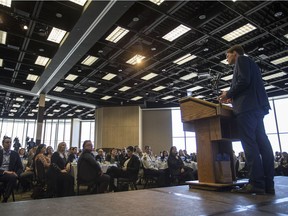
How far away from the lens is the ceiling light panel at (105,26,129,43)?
20.9ft

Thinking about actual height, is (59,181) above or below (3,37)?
below

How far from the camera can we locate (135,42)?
7055 mm

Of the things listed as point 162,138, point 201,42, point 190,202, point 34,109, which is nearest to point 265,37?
point 201,42

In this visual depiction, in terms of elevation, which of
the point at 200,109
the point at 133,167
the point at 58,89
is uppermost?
the point at 58,89

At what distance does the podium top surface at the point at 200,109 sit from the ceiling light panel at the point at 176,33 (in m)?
4.75

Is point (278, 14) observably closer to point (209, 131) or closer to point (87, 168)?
point (209, 131)

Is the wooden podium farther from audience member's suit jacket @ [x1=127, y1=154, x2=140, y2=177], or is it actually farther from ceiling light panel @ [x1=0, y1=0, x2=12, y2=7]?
ceiling light panel @ [x1=0, y1=0, x2=12, y2=7]

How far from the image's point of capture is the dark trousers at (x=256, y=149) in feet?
5.24

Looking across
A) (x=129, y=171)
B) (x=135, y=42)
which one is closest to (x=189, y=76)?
(x=135, y=42)

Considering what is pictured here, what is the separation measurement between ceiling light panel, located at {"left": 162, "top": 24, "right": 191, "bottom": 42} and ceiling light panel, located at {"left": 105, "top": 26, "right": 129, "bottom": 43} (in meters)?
1.24

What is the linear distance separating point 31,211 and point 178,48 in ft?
23.3

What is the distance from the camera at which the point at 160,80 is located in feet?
34.9

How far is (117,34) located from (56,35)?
5.96 feet

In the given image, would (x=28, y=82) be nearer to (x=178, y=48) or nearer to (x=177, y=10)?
(x=178, y=48)
